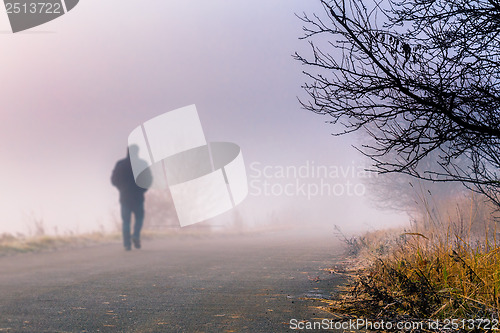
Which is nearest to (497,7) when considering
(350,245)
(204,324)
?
(204,324)

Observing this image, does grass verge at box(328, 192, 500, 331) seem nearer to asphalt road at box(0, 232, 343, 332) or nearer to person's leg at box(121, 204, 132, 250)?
asphalt road at box(0, 232, 343, 332)

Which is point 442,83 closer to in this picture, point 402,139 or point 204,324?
point 402,139

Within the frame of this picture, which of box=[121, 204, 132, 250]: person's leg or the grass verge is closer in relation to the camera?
the grass verge

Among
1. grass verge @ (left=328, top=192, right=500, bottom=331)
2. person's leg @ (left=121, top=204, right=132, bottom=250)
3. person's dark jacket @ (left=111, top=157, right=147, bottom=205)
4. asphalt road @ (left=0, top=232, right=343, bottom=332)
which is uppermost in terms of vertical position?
person's dark jacket @ (left=111, top=157, right=147, bottom=205)

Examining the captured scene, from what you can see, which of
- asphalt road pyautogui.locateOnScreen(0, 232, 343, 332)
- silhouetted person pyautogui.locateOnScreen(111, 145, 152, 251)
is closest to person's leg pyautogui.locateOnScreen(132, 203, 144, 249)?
silhouetted person pyautogui.locateOnScreen(111, 145, 152, 251)

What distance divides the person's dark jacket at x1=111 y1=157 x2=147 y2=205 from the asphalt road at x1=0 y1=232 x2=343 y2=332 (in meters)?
2.93

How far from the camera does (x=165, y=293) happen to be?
578 centimetres

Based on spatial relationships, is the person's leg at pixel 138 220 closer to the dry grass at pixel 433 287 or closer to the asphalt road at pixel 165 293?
the asphalt road at pixel 165 293

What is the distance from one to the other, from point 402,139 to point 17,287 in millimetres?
5917

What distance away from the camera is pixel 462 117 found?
3791 mm

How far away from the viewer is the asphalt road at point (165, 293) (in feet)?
14.0

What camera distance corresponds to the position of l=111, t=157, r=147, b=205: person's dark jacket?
12438 mm

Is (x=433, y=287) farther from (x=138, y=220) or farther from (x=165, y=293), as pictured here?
(x=138, y=220)

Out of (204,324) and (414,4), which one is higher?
(414,4)
